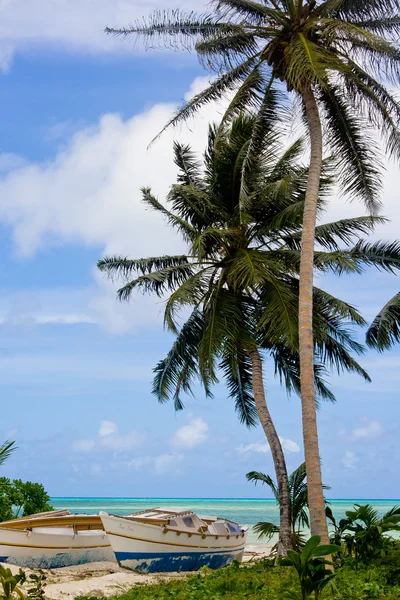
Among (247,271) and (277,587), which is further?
(247,271)

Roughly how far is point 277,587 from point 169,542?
6816 mm

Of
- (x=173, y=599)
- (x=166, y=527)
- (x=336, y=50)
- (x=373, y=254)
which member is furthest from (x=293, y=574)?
(x=336, y=50)

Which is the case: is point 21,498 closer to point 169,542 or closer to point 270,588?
point 169,542

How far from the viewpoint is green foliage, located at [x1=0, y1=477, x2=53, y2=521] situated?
19.1 metres

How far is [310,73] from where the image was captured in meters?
14.2

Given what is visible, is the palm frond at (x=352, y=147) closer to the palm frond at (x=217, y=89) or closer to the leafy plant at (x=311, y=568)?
the palm frond at (x=217, y=89)

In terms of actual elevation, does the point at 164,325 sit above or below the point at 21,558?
above

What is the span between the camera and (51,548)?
1659 centimetres

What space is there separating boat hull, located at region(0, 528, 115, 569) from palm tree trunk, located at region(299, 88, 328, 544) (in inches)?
273

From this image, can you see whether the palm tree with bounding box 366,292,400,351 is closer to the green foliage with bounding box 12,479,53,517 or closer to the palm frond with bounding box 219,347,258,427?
the palm frond with bounding box 219,347,258,427

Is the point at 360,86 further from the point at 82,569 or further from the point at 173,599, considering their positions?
the point at 82,569

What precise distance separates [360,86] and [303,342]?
19.5ft

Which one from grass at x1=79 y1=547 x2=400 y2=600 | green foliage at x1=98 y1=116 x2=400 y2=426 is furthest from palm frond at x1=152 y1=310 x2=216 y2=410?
grass at x1=79 y1=547 x2=400 y2=600

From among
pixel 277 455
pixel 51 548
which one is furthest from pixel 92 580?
pixel 277 455
